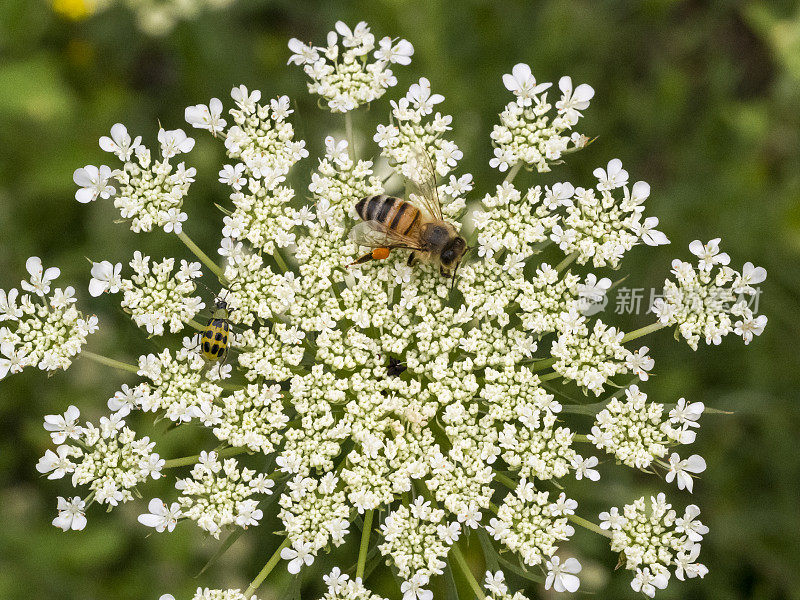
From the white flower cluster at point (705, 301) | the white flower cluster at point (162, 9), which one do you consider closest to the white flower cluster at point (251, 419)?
the white flower cluster at point (705, 301)

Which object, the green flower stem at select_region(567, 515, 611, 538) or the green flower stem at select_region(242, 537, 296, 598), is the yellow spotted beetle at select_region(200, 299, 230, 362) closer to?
the green flower stem at select_region(242, 537, 296, 598)

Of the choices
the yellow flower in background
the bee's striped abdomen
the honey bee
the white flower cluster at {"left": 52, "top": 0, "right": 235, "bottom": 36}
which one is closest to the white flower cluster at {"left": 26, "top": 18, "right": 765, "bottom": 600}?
the honey bee

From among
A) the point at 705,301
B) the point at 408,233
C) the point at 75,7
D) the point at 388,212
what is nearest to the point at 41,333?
the point at 388,212

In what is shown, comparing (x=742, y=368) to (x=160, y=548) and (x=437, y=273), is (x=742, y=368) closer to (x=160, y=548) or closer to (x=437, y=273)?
(x=437, y=273)

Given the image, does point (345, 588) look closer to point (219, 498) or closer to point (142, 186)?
point (219, 498)

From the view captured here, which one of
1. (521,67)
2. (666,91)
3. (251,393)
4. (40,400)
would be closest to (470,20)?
(666,91)

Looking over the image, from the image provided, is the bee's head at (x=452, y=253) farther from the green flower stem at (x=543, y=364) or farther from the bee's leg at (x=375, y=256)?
the green flower stem at (x=543, y=364)
